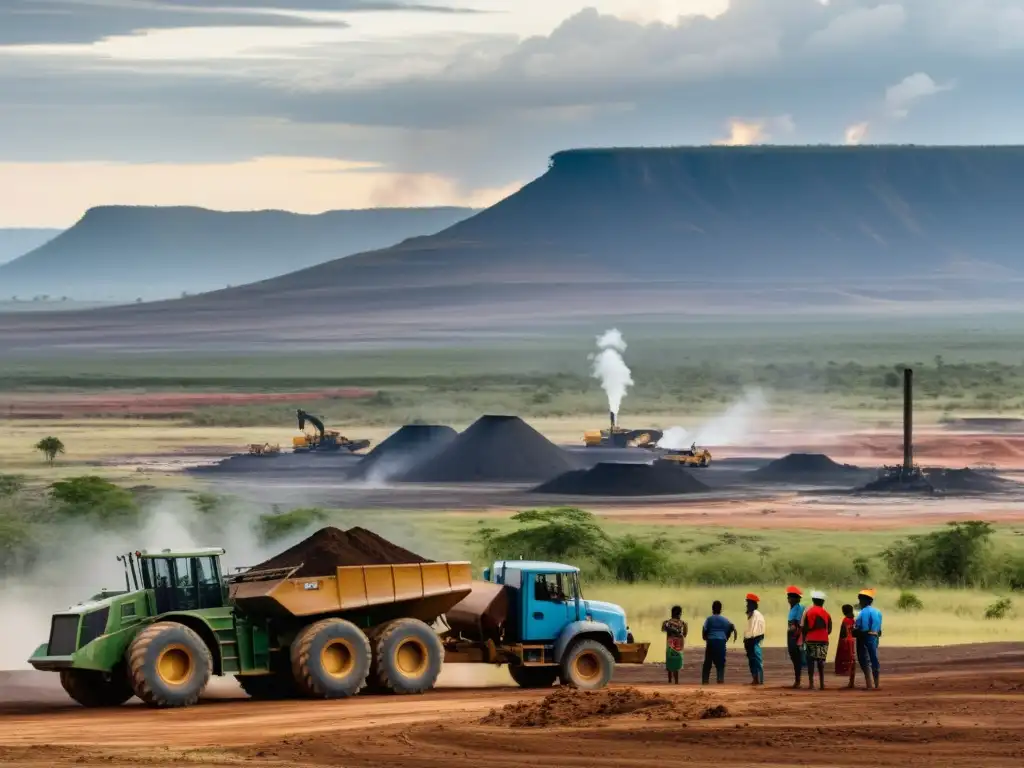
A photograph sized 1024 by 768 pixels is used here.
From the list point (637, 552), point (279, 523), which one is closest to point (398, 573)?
point (637, 552)

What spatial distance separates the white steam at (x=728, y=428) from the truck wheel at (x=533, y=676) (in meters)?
81.1

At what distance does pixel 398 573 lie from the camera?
107 feet

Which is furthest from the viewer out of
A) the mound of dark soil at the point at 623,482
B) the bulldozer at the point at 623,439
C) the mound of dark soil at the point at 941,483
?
the bulldozer at the point at 623,439

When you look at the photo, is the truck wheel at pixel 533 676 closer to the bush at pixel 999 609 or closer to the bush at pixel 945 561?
the bush at pixel 999 609

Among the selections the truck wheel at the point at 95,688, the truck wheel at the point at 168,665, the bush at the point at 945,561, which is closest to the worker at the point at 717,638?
the truck wheel at the point at 168,665

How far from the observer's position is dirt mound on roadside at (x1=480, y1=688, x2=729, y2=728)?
91.2ft

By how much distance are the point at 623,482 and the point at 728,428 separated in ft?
185

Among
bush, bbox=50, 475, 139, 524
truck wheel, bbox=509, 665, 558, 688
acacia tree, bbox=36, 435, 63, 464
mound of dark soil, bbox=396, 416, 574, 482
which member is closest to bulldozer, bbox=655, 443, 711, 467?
mound of dark soil, bbox=396, 416, 574, 482

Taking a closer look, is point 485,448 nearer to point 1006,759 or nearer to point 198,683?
point 198,683

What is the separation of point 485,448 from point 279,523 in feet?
128

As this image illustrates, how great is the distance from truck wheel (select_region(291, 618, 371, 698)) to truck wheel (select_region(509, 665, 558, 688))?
2758 millimetres

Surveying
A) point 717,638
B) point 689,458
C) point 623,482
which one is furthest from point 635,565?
point 689,458

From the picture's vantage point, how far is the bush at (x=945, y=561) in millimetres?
60781

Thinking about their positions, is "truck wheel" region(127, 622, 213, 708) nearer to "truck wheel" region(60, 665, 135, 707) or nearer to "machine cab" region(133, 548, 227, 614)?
"machine cab" region(133, 548, 227, 614)
